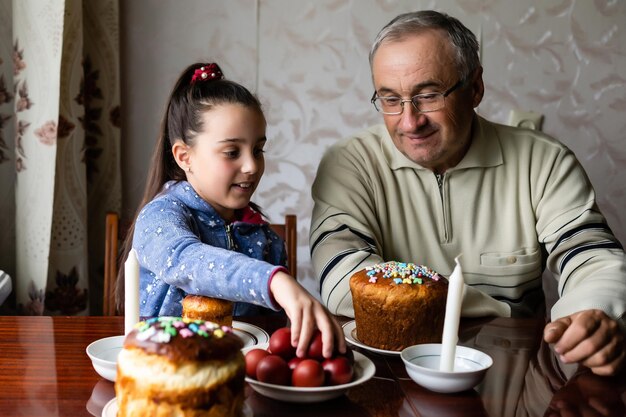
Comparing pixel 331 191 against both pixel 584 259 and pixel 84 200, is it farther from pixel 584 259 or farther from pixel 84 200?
pixel 84 200

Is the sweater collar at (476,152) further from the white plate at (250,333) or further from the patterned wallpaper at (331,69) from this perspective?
the white plate at (250,333)

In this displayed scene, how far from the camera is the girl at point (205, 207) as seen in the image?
1.26 metres

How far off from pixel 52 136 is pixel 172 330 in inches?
57.4

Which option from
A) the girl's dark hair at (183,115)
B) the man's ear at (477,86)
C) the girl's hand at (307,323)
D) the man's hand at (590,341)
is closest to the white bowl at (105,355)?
the girl's hand at (307,323)

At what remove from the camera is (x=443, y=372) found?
3.57 ft

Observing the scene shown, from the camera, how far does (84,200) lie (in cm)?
231

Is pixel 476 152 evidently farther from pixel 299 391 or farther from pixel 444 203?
pixel 299 391

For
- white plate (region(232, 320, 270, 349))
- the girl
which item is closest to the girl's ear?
the girl

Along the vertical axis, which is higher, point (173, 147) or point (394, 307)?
point (173, 147)

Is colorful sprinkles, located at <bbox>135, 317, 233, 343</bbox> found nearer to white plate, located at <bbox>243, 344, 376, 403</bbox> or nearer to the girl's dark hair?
white plate, located at <bbox>243, 344, 376, 403</bbox>

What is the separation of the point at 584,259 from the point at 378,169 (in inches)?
25.5

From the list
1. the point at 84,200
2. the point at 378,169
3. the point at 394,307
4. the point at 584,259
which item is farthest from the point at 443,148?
the point at 84,200

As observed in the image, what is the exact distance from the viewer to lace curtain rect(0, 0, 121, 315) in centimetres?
215

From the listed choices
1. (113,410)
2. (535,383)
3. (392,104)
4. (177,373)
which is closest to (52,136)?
(392,104)
